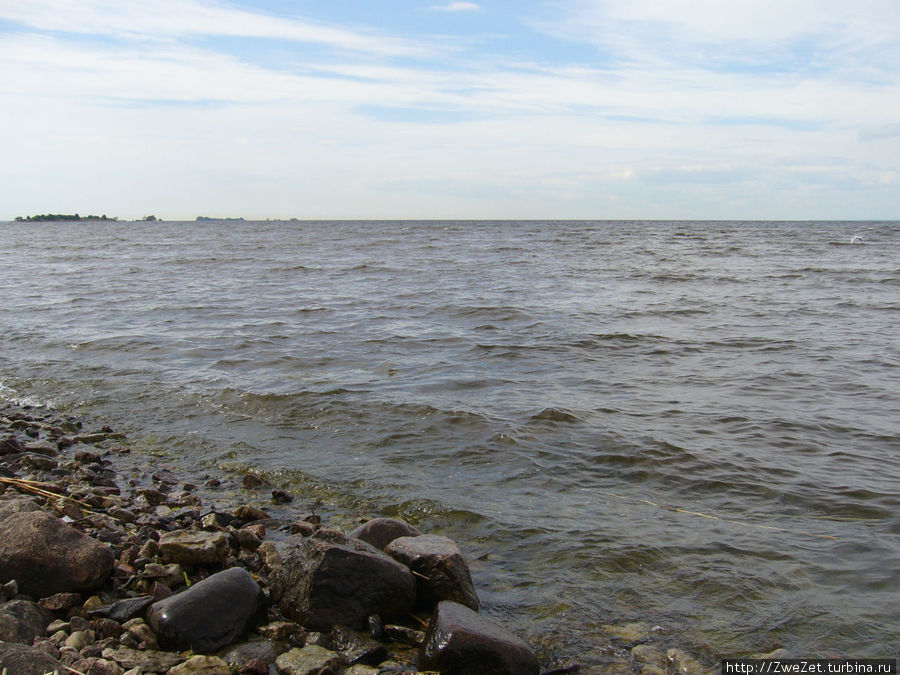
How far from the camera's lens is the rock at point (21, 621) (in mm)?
3590

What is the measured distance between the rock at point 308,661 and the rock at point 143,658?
0.59m

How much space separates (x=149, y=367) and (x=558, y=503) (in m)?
8.15

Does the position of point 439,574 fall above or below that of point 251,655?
above

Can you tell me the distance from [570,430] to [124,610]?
5.39 meters

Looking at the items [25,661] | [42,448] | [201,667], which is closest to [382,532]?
[201,667]

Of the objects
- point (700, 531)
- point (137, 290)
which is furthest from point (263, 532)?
point (137, 290)

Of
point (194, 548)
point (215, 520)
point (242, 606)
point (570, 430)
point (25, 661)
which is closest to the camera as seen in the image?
point (25, 661)

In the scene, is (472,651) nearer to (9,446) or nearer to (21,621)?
(21,621)

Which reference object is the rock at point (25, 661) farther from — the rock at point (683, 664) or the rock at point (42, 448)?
the rock at point (42, 448)

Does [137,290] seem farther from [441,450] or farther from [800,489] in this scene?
[800,489]

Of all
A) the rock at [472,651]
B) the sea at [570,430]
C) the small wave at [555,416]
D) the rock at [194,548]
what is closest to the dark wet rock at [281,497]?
the sea at [570,430]

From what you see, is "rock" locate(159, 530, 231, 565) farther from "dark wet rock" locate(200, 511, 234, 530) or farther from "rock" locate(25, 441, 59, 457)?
"rock" locate(25, 441, 59, 457)

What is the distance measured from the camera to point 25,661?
10.3ft

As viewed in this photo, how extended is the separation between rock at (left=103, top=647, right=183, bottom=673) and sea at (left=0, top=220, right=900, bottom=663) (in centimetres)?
207
